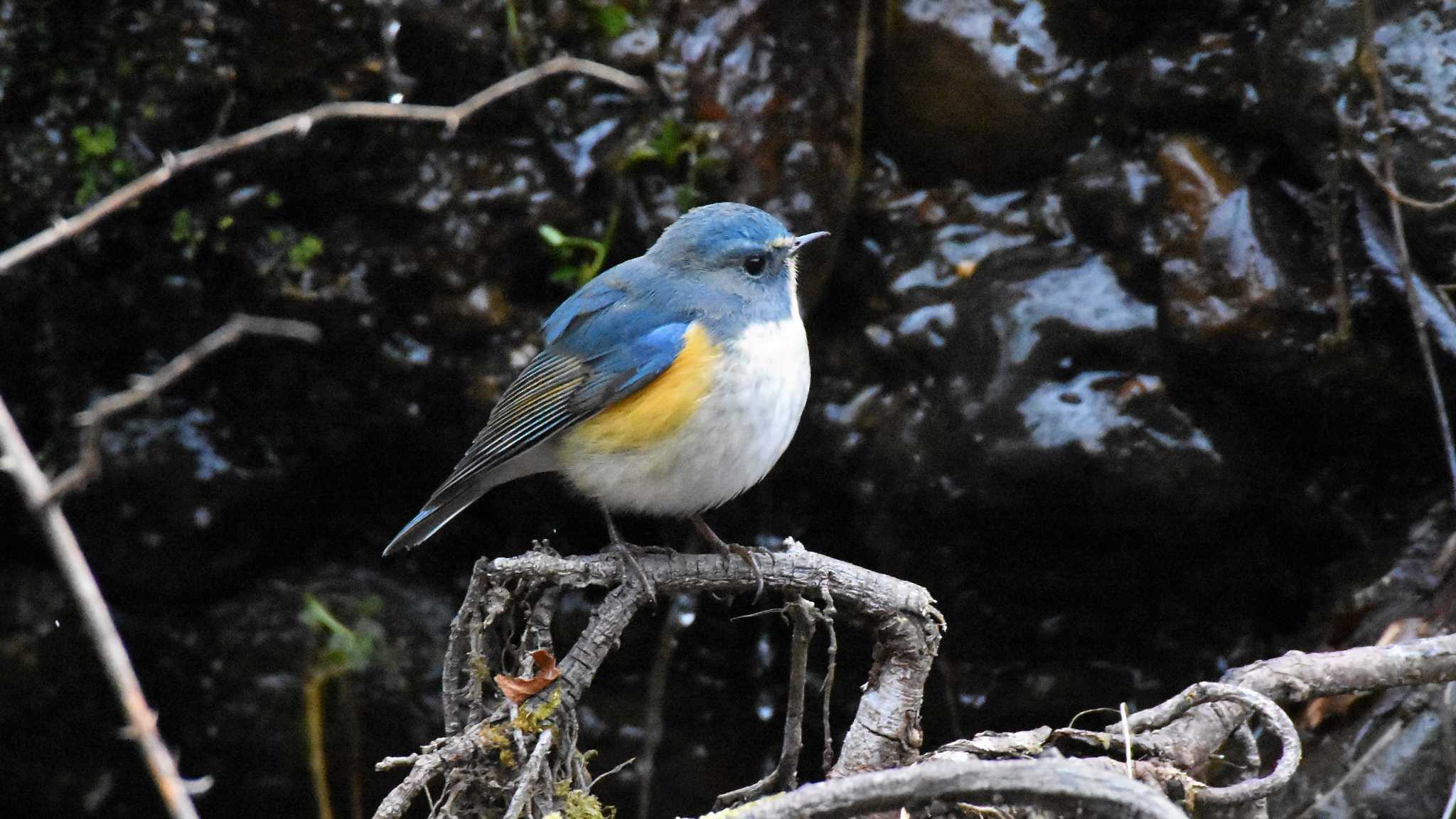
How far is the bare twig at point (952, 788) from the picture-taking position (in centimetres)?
214

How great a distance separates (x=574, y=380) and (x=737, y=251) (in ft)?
1.98

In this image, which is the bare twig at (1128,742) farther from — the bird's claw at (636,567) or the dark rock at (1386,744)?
the dark rock at (1386,744)

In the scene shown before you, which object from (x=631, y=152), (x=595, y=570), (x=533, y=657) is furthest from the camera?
(x=631, y=152)

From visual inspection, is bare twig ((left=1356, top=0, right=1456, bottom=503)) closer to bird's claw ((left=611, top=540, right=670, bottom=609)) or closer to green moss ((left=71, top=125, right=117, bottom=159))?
bird's claw ((left=611, top=540, right=670, bottom=609))

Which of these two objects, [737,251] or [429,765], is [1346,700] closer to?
[737,251]

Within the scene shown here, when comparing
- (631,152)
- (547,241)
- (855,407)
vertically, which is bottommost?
(855,407)

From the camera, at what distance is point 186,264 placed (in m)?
4.94

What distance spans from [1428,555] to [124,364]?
4899 mm

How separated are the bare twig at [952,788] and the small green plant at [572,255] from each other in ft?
10.0

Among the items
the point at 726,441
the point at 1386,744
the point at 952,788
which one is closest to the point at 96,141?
the point at 726,441

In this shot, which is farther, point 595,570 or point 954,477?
point 954,477

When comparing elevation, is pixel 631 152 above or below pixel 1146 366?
above

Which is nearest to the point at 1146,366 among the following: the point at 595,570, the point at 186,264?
the point at 595,570

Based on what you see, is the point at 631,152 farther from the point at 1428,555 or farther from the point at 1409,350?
the point at 1428,555
